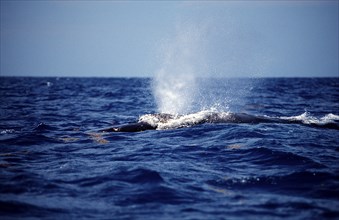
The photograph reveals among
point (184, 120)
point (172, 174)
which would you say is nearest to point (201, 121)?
point (184, 120)

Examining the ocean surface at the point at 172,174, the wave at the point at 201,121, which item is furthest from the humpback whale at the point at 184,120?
the ocean surface at the point at 172,174

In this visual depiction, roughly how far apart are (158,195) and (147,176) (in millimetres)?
1169

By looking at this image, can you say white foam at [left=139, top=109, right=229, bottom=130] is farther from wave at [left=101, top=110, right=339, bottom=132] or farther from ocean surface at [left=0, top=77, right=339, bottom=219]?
ocean surface at [left=0, top=77, right=339, bottom=219]

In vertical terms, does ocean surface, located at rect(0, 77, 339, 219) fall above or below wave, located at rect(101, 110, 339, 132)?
below

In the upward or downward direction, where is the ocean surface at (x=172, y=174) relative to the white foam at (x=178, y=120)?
downward

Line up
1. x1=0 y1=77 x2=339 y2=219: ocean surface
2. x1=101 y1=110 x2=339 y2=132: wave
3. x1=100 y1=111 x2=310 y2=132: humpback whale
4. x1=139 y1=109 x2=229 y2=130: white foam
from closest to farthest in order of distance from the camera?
x1=0 y1=77 x2=339 y2=219: ocean surface
x1=100 y1=111 x2=310 y2=132: humpback whale
x1=101 y1=110 x2=339 y2=132: wave
x1=139 y1=109 x2=229 y2=130: white foam

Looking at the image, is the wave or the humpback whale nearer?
the humpback whale

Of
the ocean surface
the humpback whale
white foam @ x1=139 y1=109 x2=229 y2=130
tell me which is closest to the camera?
the ocean surface

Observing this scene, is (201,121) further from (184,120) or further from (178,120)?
(178,120)

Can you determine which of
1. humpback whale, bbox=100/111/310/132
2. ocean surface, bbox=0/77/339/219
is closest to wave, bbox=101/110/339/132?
humpback whale, bbox=100/111/310/132

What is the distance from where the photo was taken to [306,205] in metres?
6.36

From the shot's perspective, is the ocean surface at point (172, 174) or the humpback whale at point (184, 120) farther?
the humpback whale at point (184, 120)

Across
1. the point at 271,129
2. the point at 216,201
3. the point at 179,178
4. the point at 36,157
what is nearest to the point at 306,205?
the point at 216,201

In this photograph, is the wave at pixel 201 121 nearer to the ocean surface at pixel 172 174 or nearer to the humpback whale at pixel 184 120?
the humpback whale at pixel 184 120
